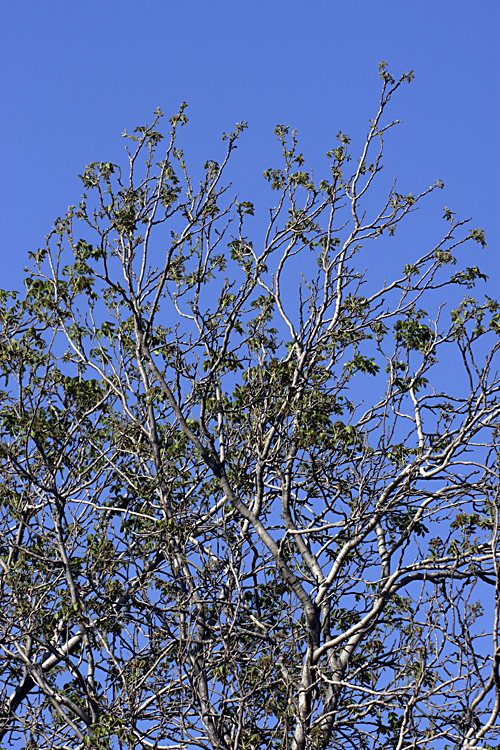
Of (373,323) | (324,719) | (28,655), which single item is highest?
(373,323)

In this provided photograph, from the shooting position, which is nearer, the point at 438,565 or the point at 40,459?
the point at 438,565

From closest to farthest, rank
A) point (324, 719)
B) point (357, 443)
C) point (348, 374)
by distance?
point (324, 719) < point (357, 443) < point (348, 374)

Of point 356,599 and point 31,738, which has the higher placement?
point 356,599

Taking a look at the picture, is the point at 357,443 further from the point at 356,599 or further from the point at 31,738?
the point at 31,738

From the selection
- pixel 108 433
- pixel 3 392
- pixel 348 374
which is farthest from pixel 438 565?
pixel 3 392

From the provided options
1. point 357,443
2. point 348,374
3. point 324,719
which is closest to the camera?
point 324,719

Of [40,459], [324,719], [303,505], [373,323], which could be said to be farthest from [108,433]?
[324,719]

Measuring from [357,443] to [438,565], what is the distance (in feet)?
6.15

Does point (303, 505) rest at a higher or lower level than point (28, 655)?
higher

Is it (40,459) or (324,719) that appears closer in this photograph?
(324,719)

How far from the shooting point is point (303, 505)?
517 inches

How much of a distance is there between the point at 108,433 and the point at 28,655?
10.7 ft

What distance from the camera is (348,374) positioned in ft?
42.7

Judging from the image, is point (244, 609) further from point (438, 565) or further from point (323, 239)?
point (323, 239)
